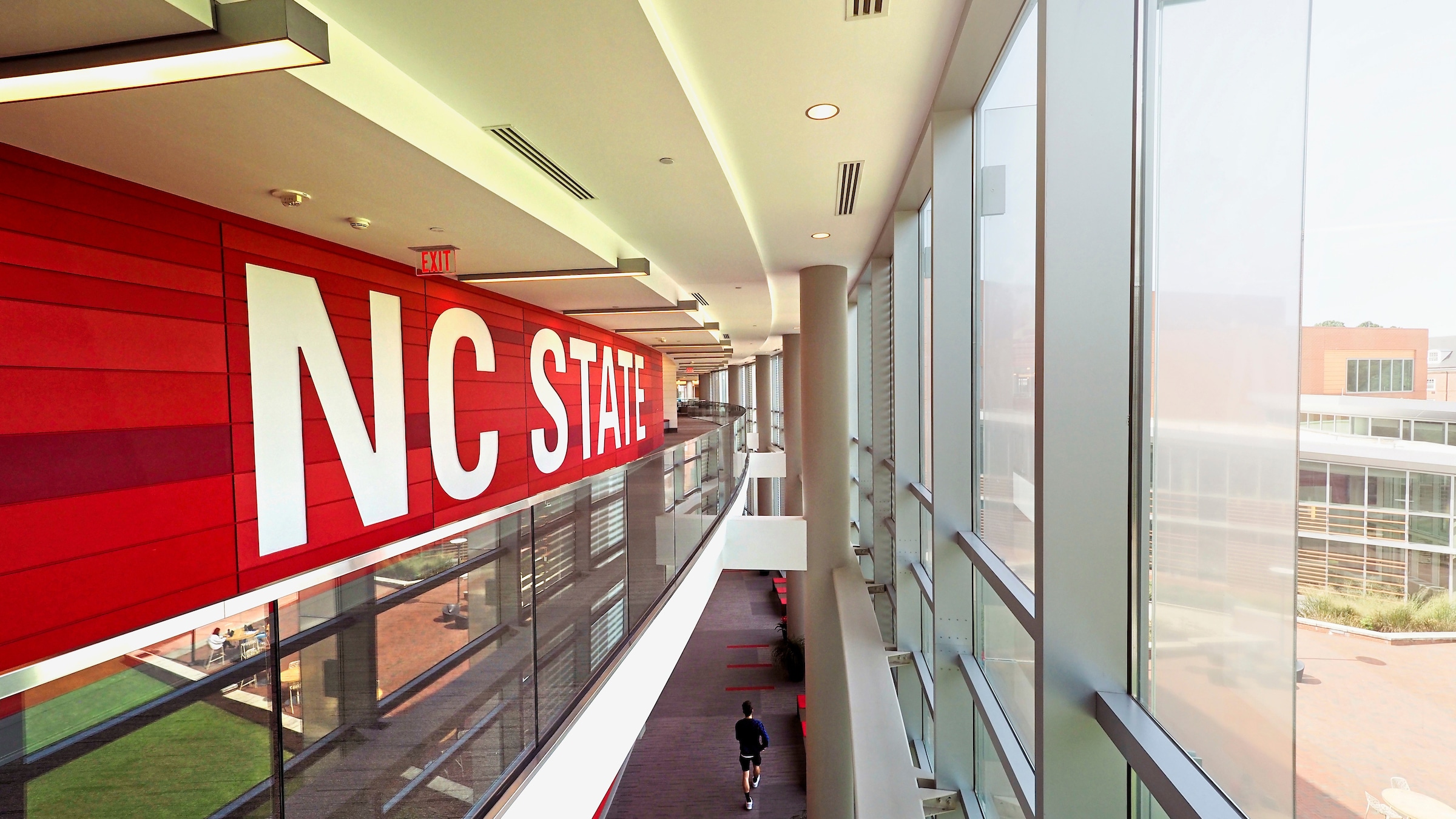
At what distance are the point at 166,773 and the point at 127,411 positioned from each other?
2.48 metres

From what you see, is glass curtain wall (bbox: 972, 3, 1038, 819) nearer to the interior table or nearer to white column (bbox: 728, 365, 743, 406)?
the interior table

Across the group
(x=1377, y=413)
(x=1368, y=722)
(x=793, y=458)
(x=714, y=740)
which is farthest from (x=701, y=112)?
(x=714, y=740)

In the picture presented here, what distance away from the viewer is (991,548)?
10.4ft

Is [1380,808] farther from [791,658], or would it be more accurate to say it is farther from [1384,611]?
[791,658]

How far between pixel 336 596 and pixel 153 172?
238 cm

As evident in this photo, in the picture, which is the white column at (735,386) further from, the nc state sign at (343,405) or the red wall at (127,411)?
the red wall at (127,411)

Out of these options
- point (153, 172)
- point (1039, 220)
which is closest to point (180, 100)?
point (153, 172)

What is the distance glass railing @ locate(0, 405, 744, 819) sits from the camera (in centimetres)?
131

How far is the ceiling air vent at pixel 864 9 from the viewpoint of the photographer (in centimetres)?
241

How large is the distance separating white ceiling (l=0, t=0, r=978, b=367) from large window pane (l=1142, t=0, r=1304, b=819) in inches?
44.9

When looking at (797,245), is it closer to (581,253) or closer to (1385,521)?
(581,253)

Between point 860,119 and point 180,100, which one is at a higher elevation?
point 860,119

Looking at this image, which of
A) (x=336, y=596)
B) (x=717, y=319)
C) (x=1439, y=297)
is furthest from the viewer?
(x=717, y=319)

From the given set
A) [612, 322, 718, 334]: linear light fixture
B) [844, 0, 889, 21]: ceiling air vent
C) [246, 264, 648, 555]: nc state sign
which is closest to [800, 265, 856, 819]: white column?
[612, 322, 718, 334]: linear light fixture
